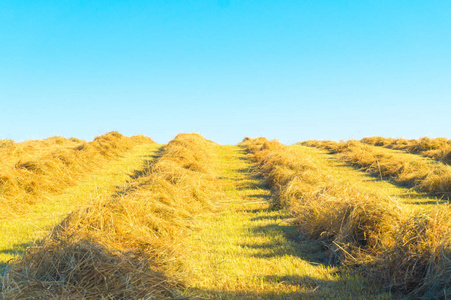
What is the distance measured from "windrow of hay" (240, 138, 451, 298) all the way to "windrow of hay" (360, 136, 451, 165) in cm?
1020

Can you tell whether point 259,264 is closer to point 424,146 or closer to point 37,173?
point 37,173

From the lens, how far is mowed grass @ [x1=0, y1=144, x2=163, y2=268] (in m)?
5.35

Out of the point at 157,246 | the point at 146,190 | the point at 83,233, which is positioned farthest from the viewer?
the point at 146,190

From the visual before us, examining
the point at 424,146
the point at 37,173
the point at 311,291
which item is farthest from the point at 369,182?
the point at 37,173

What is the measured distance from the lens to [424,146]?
16.4 metres

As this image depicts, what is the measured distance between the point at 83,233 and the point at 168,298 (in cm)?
152

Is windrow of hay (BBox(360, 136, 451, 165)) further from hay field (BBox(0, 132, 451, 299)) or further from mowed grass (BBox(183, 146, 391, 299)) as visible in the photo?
mowed grass (BBox(183, 146, 391, 299))

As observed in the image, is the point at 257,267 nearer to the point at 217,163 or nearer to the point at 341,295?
the point at 341,295

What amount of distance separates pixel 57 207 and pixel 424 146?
17.1 m

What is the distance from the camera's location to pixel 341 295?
3.35 metres

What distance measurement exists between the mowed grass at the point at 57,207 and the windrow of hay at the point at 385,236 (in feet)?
12.2

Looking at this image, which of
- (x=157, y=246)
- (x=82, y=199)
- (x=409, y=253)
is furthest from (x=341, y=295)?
(x=82, y=199)

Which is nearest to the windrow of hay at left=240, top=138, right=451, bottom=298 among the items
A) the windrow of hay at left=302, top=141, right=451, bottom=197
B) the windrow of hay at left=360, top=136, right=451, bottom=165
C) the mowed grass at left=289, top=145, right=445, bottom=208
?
the mowed grass at left=289, top=145, right=445, bottom=208

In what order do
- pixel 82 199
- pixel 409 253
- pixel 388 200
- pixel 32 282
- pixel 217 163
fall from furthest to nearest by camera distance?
pixel 217 163 < pixel 82 199 < pixel 388 200 < pixel 409 253 < pixel 32 282
